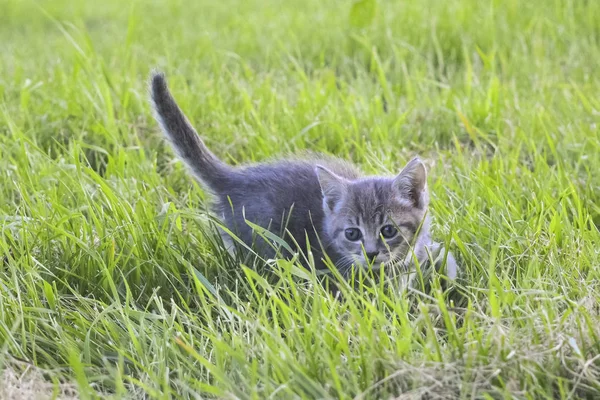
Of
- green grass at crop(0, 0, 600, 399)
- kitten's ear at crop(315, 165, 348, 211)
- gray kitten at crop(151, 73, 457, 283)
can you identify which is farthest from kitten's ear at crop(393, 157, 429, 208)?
kitten's ear at crop(315, 165, 348, 211)

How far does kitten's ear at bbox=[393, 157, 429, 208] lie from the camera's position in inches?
127

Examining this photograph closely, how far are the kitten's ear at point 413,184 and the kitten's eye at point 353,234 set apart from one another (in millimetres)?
242

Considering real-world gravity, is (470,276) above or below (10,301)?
below

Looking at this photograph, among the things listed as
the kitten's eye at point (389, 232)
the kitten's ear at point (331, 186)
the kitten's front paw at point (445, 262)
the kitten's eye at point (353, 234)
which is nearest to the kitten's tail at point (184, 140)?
the kitten's ear at point (331, 186)

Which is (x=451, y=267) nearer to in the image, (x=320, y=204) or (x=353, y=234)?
(x=353, y=234)

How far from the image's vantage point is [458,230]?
122 inches

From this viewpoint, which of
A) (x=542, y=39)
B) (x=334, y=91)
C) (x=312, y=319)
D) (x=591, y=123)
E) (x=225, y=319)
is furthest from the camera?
(x=542, y=39)

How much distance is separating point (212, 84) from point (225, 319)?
2.81 metres

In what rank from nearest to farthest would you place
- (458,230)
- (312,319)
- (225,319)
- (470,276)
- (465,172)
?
(312,319) → (225,319) → (470,276) → (458,230) → (465,172)

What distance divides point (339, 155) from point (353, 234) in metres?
0.92

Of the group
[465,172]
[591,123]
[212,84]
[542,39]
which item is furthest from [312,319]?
[542,39]

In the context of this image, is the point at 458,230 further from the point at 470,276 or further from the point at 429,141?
the point at 429,141

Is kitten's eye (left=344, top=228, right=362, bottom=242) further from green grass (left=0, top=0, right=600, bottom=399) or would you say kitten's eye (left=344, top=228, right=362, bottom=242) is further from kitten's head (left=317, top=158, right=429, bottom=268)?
green grass (left=0, top=0, right=600, bottom=399)

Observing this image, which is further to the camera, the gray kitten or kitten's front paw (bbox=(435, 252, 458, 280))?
the gray kitten
